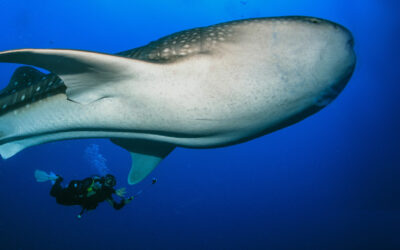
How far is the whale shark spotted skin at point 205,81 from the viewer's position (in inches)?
55.7

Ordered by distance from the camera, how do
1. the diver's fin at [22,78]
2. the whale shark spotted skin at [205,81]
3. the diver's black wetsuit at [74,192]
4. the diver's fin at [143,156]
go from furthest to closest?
the diver's black wetsuit at [74,192] < the diver's fin at [143,156] < the diver's fin at [22,78] < the whale shark spotted skin at [205,81]

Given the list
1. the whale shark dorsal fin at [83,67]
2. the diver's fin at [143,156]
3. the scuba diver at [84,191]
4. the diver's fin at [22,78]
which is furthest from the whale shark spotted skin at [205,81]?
the scuba diver at [84,191]

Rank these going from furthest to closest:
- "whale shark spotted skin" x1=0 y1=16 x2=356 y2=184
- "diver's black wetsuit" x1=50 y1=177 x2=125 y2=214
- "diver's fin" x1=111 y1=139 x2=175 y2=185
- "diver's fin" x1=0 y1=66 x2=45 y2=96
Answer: "diver's black wetsuit" x1=50 y1=177 x2=125 y2=214, "diver's fin" x1=111 y1=139 x2=175 y2=185, "diver's fin" x1=0 y1=66 x2=45 y2=96, "whale shark spotted skin" x1=0 y1=16 x2=356 y2=184

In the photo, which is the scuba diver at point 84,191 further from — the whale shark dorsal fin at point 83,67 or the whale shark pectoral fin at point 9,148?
the whale shark dorsal fin at point 83,67

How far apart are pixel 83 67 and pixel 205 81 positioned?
914 mm

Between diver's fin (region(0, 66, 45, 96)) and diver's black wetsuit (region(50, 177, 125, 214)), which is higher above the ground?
diver's fin (region(0, 66, 45, 96))

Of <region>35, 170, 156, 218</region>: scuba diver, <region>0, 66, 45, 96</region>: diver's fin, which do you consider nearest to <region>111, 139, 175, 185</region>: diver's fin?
<region>0, 66, 45, 96</region>: diver's fin

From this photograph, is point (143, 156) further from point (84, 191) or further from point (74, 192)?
point (74, 192)

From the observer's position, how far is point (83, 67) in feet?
5.21

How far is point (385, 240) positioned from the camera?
96.3ft

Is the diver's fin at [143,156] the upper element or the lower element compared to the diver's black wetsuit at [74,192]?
upper

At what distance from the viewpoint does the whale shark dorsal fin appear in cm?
142

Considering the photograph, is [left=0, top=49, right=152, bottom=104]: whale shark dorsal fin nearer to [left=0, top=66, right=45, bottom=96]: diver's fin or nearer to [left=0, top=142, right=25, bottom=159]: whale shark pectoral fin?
[left=0, top=66, right=45, bottom=96]: diver's fin

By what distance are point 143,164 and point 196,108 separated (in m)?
2.14
